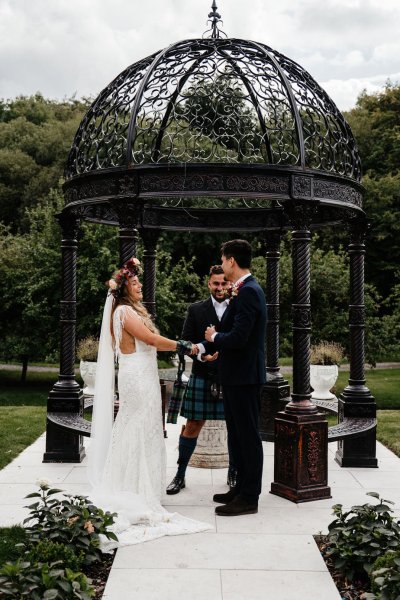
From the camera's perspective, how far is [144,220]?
361 inches

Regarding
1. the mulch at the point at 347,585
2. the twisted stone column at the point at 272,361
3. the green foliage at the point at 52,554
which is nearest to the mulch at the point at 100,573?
the green foliage at the point at 52,554

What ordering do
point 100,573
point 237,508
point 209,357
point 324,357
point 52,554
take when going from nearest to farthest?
point 52,554 → point 100,573 → point 237,508 → point 209,357 → point 324,357

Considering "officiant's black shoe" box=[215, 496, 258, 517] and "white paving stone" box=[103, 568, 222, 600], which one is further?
"officiant's black shoe" box=[215, 496, 258, 517]

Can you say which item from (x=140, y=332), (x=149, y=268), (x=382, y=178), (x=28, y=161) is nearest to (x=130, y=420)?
(x=140, y=332)

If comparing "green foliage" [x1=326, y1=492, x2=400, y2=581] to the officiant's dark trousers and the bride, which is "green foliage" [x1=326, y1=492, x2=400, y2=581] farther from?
the bride

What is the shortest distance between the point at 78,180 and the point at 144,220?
93.6 inches

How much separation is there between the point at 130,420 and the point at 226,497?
1211 mm

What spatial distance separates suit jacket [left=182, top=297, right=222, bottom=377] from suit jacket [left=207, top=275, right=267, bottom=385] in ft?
2.20

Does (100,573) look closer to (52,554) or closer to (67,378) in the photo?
(52,554)

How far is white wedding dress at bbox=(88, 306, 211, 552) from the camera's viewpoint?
521 cm

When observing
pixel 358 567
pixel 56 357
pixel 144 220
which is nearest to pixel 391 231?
pixel 56 357

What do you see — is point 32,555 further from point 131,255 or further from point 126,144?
point 126,144

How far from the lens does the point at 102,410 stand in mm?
5691

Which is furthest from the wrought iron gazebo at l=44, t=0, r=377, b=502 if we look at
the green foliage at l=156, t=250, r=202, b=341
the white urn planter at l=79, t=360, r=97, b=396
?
the green foliage at l=156, t=250, r=202, b=341
